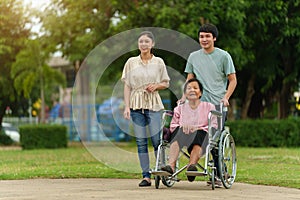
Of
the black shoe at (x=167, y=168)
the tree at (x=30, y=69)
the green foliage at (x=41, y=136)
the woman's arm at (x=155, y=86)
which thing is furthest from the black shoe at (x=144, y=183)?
the tree at (x=30, y=69)

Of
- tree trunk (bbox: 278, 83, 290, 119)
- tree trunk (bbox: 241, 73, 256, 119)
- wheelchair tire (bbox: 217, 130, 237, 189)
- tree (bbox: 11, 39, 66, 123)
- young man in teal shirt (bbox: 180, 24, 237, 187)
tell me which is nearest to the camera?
wheelchair tire (bbox: 217, 130, 237, 189)

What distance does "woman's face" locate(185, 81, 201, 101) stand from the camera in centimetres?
1008

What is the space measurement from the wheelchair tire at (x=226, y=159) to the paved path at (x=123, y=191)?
0.43 ft

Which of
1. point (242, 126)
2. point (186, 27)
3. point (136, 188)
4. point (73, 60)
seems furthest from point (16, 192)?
point (73, 60)

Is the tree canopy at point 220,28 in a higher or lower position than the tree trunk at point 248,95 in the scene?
higher

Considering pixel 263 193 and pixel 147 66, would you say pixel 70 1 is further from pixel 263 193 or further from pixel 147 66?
pixel 263 193

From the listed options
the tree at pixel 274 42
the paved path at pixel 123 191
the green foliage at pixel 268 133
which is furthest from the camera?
the tree at pixel 274 42

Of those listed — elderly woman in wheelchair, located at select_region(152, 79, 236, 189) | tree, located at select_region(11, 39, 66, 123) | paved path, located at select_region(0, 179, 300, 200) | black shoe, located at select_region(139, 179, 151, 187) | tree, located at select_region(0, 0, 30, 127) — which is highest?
tree, located at select_region(0, 0, 30, 127)

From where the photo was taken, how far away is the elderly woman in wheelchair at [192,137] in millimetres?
9781

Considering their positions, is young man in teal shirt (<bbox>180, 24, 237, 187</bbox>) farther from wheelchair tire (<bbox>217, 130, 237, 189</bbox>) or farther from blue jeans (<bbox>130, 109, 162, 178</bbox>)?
blue jeans (<bbox>130, 109, 162, 178</bbox>)

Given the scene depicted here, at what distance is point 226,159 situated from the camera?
1041 centimetres

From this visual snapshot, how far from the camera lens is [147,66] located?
10500mm

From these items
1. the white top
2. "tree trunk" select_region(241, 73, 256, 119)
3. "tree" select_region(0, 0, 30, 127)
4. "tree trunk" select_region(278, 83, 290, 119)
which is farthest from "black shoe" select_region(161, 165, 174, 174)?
"tree" select_region(0, 0, 30, 127)

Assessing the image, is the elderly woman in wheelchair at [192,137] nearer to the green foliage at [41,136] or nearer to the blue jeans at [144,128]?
the blue jeans at [144,128]
